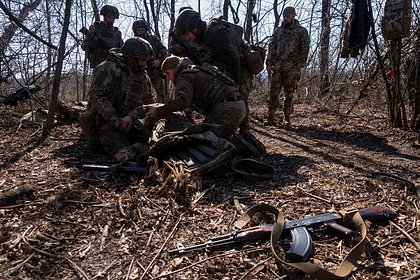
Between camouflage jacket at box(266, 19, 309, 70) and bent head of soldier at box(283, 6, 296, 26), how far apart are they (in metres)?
0.10

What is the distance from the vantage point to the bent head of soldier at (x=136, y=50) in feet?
13.7

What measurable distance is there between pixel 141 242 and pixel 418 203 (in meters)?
2.00

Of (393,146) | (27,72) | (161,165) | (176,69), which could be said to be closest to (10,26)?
(27,72)

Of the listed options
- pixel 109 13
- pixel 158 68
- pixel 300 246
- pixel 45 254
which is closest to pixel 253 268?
pixel 300 246

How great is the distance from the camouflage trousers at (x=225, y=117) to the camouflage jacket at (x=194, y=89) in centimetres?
11

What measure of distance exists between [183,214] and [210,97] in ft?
5.93

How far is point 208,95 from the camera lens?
13.4 feet

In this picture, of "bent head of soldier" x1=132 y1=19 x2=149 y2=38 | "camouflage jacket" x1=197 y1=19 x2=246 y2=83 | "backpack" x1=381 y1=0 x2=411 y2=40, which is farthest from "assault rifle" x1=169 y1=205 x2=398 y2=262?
"bent head of soldier" x1=132 y1=19 x2=149 y2=38

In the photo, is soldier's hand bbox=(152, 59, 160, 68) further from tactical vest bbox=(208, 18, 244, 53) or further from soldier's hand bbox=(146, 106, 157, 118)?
soldier's hand bbox=(146, 106, 157, 118)

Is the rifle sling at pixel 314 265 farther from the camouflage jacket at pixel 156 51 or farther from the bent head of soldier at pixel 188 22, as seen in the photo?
the camouflage jacket at pixel 156 51

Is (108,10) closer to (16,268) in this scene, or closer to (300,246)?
(16,268)

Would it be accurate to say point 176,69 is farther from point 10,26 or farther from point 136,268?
point 10,26

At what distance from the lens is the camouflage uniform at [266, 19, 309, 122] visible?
21.0ft

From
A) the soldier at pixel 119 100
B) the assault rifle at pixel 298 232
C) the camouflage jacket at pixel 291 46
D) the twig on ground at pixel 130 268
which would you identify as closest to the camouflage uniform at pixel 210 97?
the soldier at pixel 119 100
